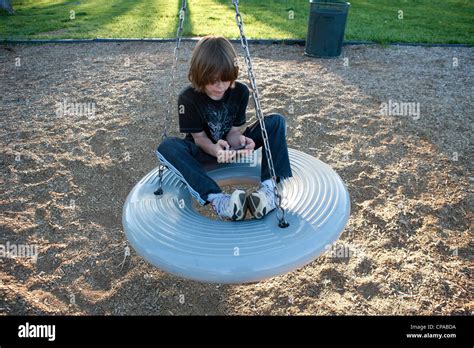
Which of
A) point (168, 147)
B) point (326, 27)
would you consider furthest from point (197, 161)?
point (326, 27)

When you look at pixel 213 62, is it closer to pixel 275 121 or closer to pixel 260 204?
pixel 275 121

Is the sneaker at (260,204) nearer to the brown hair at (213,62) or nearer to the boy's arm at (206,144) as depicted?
the boy's arm at (206,144)

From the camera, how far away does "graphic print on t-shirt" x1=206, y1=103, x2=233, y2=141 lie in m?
2.07

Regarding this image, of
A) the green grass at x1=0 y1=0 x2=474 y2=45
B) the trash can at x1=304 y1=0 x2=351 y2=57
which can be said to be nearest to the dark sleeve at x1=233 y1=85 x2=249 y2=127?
the trash can at x1=304 y1=0 x2=351 y2=57

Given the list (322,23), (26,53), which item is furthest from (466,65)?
(26,53)

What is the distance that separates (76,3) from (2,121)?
8.02 m

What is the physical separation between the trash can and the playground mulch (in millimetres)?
206

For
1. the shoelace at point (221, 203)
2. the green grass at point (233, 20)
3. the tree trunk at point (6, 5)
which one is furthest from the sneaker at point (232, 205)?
the tree trunk at point (6, 5)

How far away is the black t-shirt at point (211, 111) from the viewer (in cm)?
202

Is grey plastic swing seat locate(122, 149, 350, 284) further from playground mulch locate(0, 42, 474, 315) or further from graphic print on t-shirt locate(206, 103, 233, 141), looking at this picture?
playground mulch locate(0, 42, 474, 315)

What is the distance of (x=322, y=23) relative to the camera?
516cm

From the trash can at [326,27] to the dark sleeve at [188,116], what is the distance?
147 inches

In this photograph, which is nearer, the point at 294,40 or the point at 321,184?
the point at 321,184

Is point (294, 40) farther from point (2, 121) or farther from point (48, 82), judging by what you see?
point (2, 121)
